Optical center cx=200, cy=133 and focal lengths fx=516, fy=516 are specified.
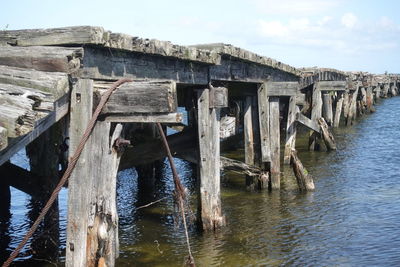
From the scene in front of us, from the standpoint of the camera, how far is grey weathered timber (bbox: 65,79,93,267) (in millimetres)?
4066

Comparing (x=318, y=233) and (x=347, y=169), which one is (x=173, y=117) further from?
(x=347, y=169)

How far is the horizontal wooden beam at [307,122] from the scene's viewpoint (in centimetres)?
1205

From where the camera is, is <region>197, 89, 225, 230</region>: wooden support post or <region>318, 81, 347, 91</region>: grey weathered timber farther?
<region>318, 81, 347, 91</region>: grey weathered timber

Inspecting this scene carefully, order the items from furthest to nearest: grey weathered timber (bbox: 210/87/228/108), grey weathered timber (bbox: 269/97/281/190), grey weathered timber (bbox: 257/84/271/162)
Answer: grey weathered timber (bbox: 269/97/281/190) < grey weathered timber (bbox: 257/84/271/162) < grey weathered timber (bbox: 210/87/228/108)

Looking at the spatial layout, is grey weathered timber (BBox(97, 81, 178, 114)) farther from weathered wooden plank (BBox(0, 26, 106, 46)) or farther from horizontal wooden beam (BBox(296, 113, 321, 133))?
horizontal wooden beam (BBox(296, 113, 321, 133))

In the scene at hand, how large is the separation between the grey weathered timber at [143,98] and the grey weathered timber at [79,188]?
0.18 m

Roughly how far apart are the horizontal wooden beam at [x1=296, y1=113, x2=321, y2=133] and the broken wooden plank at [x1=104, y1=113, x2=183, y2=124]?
8.11m

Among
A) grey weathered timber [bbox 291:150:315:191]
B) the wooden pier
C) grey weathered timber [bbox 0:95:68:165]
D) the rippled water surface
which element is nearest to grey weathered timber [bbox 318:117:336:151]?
the rippled water surface

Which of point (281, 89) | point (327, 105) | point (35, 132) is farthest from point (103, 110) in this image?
point (327, 105)

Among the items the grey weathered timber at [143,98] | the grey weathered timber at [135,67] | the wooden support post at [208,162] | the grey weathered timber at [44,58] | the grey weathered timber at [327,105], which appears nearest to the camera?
the grey weathered timber at [44,58]

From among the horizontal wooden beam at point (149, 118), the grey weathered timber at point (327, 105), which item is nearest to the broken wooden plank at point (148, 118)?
the horizontal wooden beam at point (149, 118)

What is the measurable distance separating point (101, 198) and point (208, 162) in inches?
109

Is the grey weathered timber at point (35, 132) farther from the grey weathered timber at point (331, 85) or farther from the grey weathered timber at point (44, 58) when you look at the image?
the grey weathered timber at point (331, 85)

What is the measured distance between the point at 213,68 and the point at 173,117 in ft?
10.8
